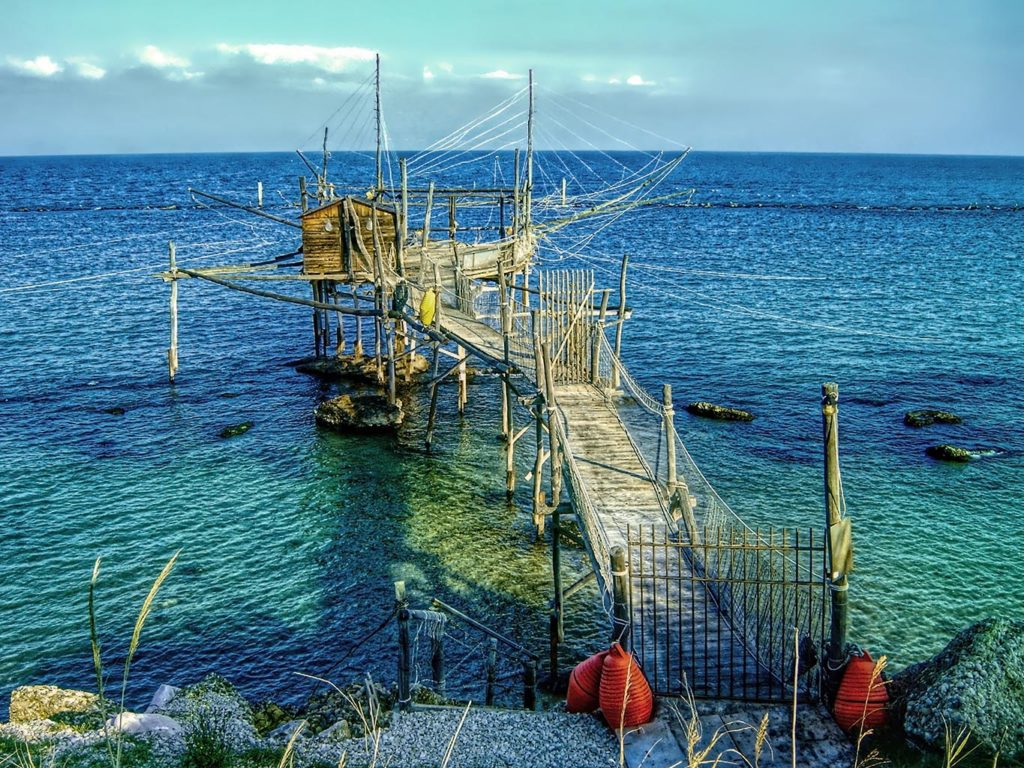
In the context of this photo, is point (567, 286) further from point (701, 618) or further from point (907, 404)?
point (907, 404)

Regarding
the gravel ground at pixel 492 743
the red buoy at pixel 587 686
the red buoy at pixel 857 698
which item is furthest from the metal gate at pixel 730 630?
the gravel ground at pixel 492 743

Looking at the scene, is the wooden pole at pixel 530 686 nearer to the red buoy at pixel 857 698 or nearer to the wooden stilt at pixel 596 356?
the red buoy at pixel 857 698

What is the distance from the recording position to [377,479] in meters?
23.9

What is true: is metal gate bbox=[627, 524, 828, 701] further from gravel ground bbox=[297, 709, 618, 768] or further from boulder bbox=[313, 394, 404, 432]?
boulder bbox=[313, 394, 404, 432]

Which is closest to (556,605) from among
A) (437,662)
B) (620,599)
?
(437,662)

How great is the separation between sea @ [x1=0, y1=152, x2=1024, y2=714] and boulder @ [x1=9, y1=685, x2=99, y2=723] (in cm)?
161

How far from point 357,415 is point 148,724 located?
15800 mm

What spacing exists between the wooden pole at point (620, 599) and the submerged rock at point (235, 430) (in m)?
17.8

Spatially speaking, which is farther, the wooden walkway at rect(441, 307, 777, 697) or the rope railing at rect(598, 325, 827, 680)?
the wooden walkway at rect(441, 307, 777, 697)

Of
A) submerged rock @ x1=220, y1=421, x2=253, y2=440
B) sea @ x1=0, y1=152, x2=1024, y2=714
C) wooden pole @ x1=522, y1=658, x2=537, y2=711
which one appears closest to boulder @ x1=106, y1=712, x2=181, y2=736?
sea @ x1=0, y1=152, x2=1024, y2=714

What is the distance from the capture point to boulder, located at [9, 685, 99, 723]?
1263cm

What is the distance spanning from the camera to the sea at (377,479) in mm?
16797

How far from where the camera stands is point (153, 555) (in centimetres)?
1939

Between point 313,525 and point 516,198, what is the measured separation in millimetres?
14301
